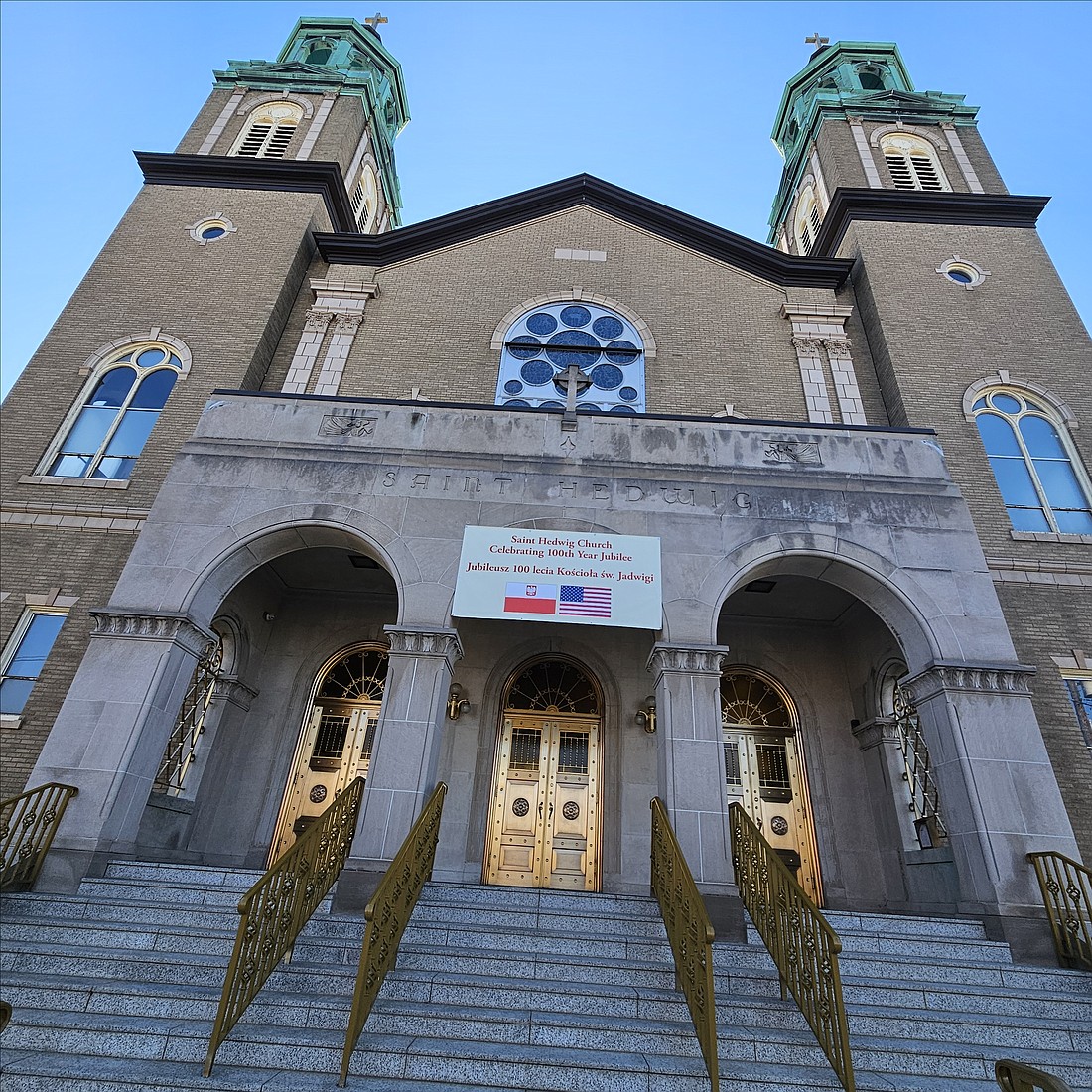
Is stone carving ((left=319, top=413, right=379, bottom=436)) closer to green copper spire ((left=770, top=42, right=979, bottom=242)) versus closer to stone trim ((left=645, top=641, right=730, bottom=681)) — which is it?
stone trim ((left=645, top=641, right=730, bottom=681))

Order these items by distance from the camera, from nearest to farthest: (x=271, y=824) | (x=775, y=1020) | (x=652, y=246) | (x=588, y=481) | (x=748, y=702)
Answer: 1. (x=775, y=1020)
2. (x=588, y=481)
3. (x=271, y=824)
4. (x=748, y=702)
5. (x=652, y=246)

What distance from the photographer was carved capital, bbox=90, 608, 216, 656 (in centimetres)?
850

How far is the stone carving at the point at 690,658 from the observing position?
8391 mm

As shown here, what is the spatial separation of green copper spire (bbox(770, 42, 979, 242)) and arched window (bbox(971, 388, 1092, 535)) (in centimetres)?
1054

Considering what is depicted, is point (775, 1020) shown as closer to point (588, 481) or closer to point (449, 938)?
point (449, 938)

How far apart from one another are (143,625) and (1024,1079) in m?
8.89

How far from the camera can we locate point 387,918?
519 cm

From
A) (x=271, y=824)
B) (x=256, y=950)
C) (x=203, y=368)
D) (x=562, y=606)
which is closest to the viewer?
(x=256, y=950)

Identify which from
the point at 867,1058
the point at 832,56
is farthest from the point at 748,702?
the point at 832,56

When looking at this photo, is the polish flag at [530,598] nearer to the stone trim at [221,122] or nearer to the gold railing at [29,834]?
the gold railing at [29,834]

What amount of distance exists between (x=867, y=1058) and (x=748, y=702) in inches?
272

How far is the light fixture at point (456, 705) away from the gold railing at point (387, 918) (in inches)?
139

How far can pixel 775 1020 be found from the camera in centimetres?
529

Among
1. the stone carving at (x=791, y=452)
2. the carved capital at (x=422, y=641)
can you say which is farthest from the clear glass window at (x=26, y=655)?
the stone carving at (x=791, y=452)
